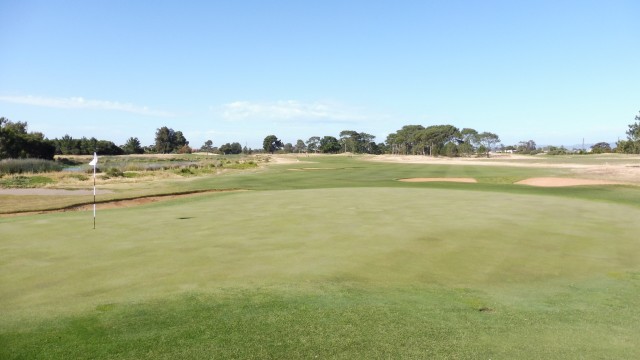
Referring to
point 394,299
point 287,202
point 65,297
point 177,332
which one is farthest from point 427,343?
point 287,202

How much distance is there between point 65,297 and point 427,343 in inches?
250

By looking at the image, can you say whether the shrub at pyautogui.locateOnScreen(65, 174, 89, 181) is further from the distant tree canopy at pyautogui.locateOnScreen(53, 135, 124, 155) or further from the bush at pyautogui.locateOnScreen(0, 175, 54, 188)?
the distant tree canopy at pyautogui.locateOnScreen(53, 135, 124, 155)

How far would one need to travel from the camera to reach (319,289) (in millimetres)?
8422

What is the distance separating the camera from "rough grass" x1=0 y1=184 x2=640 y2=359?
6164 millimetres

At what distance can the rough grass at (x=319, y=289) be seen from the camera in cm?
616

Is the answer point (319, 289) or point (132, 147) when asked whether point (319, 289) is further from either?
point (132, 147)

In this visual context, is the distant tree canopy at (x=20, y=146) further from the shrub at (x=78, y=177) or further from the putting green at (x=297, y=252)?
the putting green at (x=297, y=252)

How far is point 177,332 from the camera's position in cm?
645

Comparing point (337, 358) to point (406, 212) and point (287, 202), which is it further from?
point (287, 202)

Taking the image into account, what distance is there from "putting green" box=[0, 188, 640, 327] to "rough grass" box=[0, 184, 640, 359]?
0.06 meters

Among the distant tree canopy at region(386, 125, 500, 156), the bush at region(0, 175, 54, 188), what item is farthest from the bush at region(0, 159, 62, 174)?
the distant tree canopy at region(386, 125, 500, 156)

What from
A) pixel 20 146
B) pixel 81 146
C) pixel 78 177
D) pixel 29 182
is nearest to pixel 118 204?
pixel 29 182

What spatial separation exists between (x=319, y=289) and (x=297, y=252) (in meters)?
2.95

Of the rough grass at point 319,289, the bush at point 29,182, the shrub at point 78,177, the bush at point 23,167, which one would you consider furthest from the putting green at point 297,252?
the bush at point 23,167
